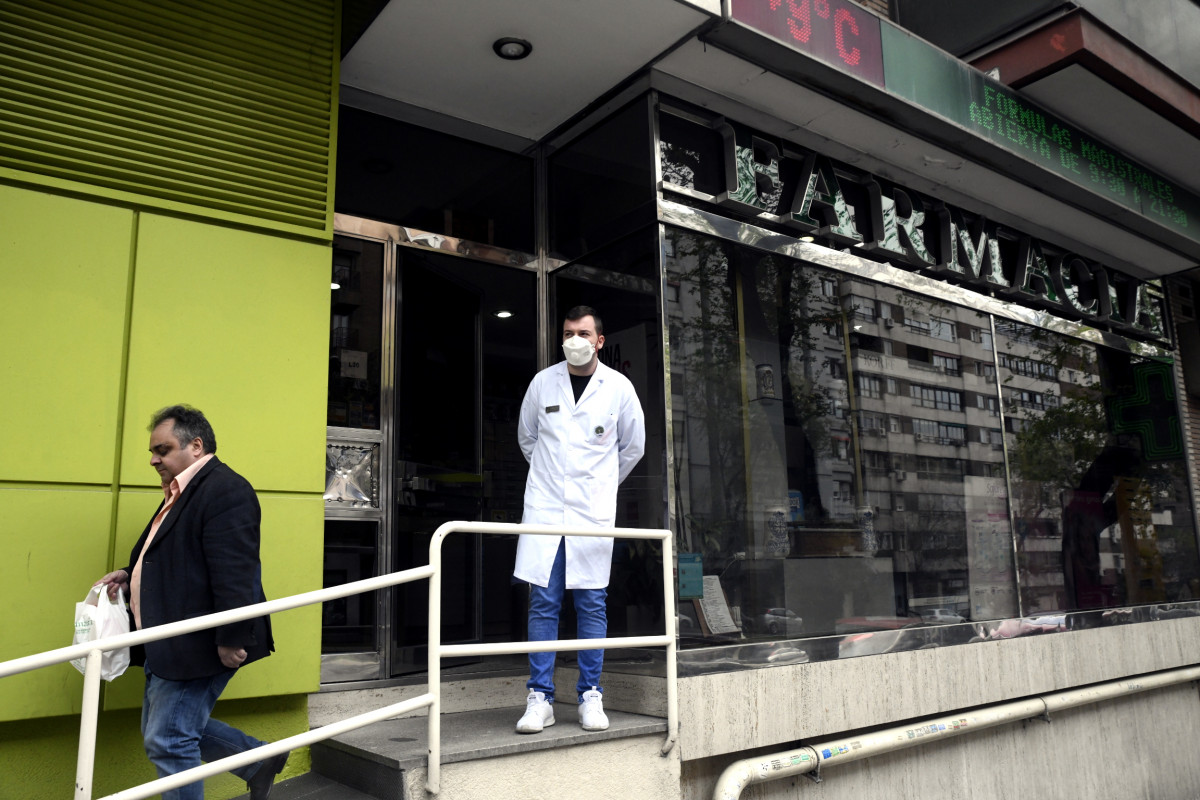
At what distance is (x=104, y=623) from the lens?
11.4 ft

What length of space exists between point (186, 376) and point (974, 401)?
5.57 metres

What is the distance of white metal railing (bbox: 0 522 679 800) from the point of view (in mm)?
2650

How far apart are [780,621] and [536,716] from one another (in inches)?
75.2

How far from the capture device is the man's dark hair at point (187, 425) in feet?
12.2

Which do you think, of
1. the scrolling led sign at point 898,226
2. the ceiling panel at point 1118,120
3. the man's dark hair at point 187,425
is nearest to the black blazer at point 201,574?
the man's dark hair at point 187,425

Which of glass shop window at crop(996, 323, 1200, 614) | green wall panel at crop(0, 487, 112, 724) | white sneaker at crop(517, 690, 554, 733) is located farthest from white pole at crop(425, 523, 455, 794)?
glass shop window at crop(996, 323, 1200, 614)

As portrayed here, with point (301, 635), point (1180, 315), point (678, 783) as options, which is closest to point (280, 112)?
point (301, 635)

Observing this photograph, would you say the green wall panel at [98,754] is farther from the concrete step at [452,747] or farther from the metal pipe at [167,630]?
the metal pipe at [167,630]

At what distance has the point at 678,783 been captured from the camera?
4.21 metres

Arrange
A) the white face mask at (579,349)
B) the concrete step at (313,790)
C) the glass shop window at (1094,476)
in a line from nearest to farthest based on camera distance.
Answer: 1. the concrete step at (313,790)
2. the white face mask at (579,349)
3. the glass shop window at (1094,476)

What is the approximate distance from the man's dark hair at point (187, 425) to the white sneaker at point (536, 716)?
5.65ft

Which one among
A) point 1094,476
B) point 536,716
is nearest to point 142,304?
point 536,716

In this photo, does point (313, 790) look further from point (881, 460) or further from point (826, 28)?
point (826, 28)

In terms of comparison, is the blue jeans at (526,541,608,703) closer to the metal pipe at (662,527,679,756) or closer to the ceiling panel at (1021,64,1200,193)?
the metal pipe at (662,527,679,756)
